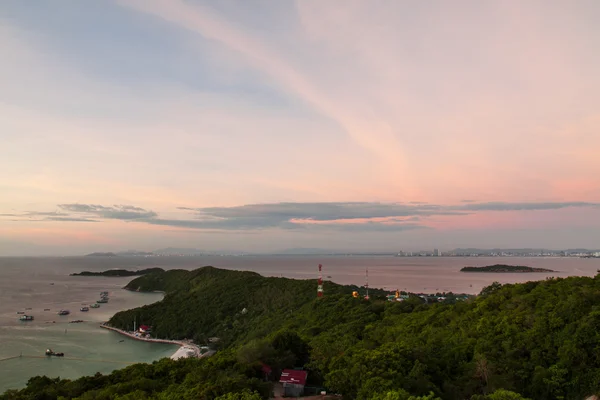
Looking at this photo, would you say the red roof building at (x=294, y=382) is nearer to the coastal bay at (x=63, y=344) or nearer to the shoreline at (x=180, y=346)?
the shoreline at (x=180, y=346)

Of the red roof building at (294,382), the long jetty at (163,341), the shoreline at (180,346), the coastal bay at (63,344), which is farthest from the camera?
the long jetty at (163,341)

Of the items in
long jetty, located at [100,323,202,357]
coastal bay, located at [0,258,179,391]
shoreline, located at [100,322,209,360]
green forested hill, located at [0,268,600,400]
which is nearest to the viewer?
green forested hill, located at [0,268,600,400]

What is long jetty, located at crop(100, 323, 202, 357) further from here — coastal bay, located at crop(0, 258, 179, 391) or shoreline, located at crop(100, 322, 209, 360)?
coastal bay, located at crop(0, 258, 179, 391)

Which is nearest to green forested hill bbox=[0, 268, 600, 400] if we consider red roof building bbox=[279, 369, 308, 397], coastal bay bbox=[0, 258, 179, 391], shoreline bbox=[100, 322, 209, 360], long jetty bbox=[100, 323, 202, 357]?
red roof building bbox=[279, 369, 308, 397]

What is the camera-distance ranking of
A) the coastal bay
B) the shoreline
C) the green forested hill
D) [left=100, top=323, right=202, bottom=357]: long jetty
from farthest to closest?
[left=100, top=323, right=202, bottom=357]: long jetty, the shoreline, the coastal bay, the green forested hill

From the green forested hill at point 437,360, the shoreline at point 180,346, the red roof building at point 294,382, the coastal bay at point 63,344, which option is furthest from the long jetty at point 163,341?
the red roof building at point 294,382

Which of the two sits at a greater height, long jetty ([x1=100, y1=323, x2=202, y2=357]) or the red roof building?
the red roof building

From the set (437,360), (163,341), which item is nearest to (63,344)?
(163,341)

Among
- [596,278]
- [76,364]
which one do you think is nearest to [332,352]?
[596,278]

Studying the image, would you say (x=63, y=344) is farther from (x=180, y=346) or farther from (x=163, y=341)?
(x=180, y=346)
